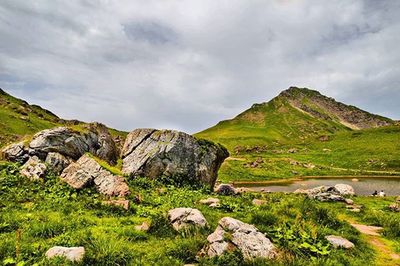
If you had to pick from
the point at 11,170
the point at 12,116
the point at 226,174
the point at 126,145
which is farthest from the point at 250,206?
the point at 12,116

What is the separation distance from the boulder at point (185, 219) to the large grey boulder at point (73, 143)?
15.8 metres

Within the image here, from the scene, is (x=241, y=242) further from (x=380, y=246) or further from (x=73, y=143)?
(x=73, y=143)

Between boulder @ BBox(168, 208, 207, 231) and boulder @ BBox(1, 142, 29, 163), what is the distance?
1712cm

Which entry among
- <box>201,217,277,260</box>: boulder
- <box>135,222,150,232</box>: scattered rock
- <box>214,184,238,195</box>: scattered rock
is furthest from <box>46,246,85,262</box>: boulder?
<box>214,184,238,195</box>: scattered rock

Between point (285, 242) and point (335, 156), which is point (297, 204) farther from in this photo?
point (335, 156)

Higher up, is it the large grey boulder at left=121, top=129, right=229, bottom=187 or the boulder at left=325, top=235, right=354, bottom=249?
the large grey boulder at left=121, top=129, right=229, bottom=187

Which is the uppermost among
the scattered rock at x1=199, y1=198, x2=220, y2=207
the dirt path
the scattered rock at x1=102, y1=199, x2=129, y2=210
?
the scattered rock at x1=102, y1=199, x2=129, y2=210

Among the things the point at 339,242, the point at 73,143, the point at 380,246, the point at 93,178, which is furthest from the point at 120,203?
the point at 380,246

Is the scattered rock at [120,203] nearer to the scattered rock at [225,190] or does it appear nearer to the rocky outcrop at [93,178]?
the rocky outcrop at [93,178]

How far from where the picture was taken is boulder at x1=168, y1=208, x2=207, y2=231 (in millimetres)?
15414

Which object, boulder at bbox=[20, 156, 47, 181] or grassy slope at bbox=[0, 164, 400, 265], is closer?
grassy slope at bbox=[0, 164, 400, 265]

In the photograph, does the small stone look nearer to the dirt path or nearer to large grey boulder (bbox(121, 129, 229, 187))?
large grey boulder (bbox(121, 129, 229, 187))

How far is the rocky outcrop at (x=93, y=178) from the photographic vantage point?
23.2 meters

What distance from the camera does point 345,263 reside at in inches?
500
